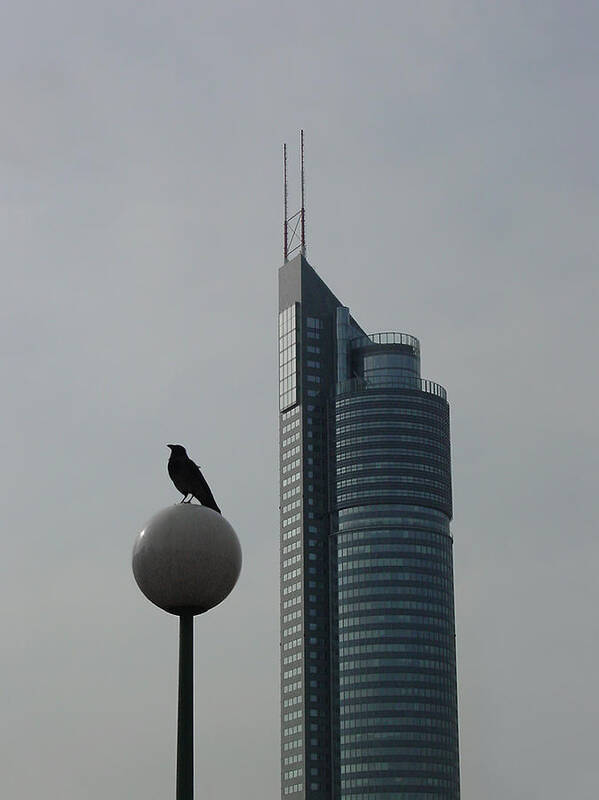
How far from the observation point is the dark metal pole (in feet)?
45.3

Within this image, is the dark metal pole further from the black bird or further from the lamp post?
the black bird

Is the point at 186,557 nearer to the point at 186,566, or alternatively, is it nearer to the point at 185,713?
the point at 186,566

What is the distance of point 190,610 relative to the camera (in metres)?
14.3

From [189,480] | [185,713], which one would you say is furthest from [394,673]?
[185,713]

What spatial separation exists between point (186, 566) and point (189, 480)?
1905mm

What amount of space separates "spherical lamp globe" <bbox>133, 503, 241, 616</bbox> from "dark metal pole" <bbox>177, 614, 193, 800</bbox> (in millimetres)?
352

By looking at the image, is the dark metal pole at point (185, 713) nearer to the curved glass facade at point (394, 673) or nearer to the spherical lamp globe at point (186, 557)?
the spherical lamp globe at point (186, 557)

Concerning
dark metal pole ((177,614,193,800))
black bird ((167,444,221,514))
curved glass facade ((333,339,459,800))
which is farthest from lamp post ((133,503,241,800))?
curved glass facade ((333,339,459,800))

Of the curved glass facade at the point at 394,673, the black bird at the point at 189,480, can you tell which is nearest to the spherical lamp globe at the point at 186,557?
the black bird at the point at 189,480

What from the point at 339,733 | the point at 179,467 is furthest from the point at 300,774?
the point at 179,467

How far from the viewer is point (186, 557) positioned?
45.7 feet

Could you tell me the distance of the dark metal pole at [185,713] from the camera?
13820mm

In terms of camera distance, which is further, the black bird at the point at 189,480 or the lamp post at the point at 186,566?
the black bird at the point at 189,480

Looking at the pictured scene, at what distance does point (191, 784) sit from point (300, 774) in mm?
187630
